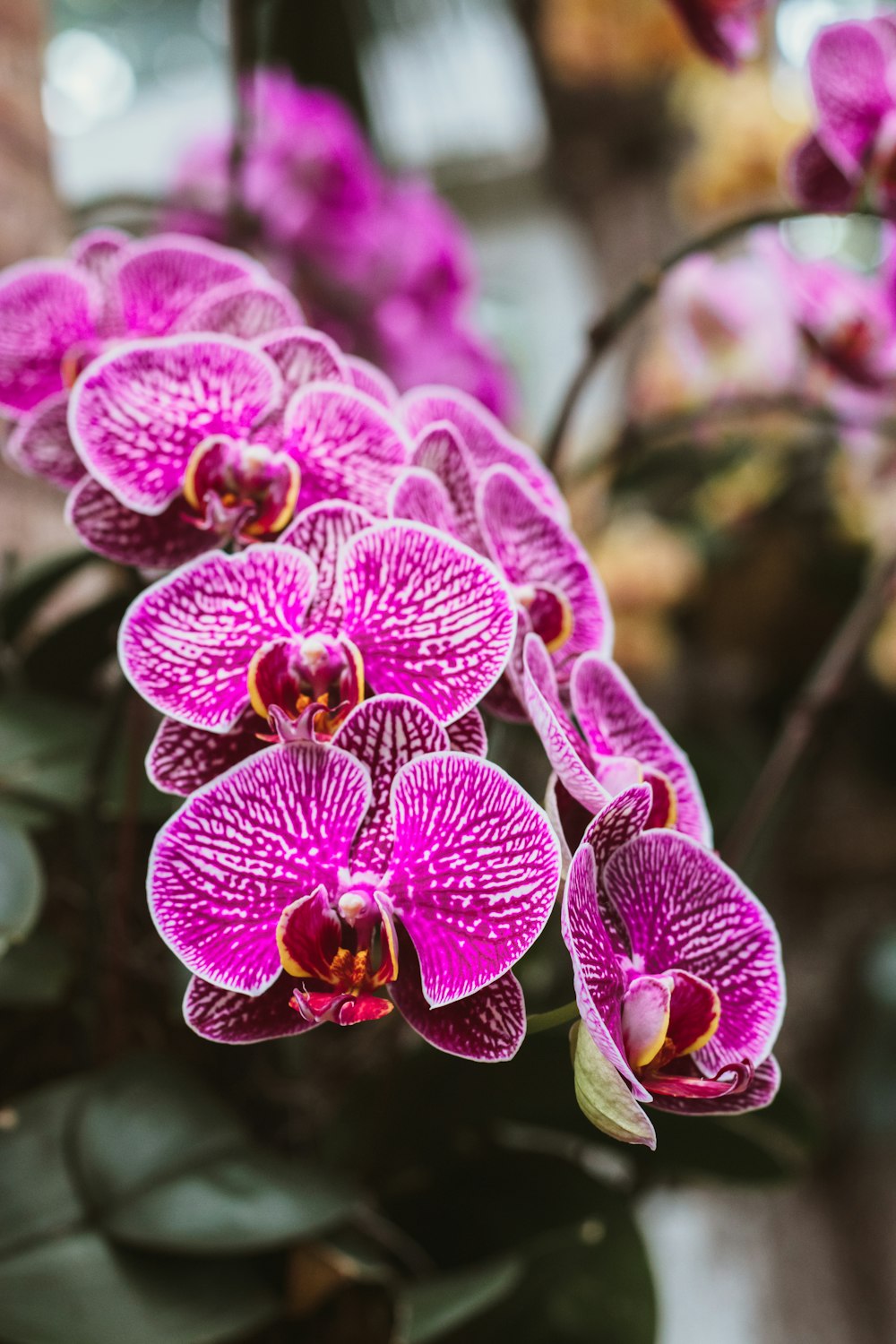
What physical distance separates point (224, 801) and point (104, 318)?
20 centimetres

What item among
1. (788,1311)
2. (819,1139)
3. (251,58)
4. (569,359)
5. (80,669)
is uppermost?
(251,58)

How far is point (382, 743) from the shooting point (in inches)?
9.4

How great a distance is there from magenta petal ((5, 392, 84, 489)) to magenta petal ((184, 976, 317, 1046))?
0.55 feet

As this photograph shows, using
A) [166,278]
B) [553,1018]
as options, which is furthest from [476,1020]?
[166,278]

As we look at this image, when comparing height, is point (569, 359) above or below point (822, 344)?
below

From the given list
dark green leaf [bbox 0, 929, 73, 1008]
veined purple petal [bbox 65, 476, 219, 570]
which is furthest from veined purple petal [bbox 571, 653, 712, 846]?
dark green leaf [bbox 0, 929, 73, 1008]

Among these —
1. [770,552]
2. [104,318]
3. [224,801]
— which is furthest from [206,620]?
[770,552]

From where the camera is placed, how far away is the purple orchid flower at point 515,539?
0.27 m

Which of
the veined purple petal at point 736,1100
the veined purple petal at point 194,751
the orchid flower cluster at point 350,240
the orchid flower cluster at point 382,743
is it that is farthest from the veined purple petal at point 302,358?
the orchid flower cluster at point 350,240

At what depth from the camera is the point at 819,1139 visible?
45cm

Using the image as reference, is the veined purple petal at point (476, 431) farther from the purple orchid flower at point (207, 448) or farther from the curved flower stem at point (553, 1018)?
the curved flower stem at point (553, 1018)

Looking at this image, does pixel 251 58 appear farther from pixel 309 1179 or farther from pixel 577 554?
pixel 309 1179

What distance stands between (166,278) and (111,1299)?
1.04 ft

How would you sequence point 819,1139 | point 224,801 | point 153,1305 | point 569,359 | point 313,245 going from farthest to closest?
1. point 569,359
2. point 313,245
3. point 819,1139
4. point 153,1305
5. point 224,801
